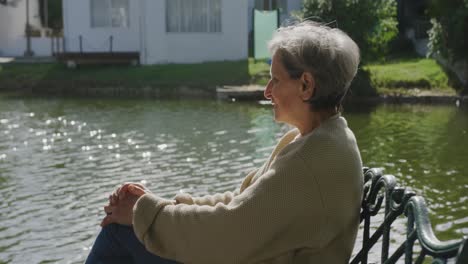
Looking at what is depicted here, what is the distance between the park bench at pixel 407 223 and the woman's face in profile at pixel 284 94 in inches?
17.1

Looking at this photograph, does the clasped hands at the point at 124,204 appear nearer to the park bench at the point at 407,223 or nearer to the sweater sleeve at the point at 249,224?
the sweater sleeve at the point at 249,224

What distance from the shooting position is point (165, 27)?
2989 centimetres

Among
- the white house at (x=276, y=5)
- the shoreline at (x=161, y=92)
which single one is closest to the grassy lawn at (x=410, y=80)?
the shoreline at (x=161, y=92)

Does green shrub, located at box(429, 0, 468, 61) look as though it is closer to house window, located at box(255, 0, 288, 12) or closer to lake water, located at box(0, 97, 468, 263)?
lake water, located at box(0, 97, 468, 263)

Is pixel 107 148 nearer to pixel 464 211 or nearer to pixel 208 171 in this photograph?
pixel 208 171

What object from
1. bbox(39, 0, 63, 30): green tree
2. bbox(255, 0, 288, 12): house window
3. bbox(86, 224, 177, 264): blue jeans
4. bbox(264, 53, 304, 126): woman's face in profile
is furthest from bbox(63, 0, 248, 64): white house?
bbox(264, 53, 304, 126): woman's face in profile

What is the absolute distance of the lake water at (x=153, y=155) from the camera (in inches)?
327

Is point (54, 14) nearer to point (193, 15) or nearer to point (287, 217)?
point (193, 15)

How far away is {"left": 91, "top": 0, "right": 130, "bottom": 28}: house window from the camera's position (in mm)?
30406

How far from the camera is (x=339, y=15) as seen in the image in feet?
74.4

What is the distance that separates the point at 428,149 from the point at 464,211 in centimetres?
477

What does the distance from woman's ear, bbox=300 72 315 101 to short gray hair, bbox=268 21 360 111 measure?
1 centimetres

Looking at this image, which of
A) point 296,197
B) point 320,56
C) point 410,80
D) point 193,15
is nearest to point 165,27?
point 193,15

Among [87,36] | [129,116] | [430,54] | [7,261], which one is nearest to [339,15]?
[430,54]
